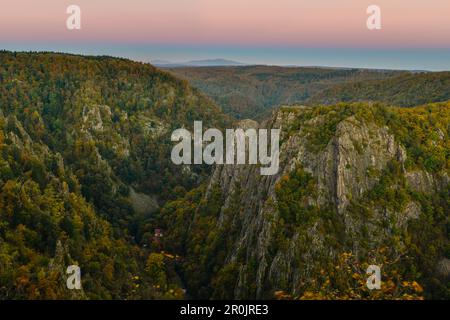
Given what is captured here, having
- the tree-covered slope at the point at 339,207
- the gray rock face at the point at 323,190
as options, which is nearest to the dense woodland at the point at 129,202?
the tree-covered slope at the point at 339,207

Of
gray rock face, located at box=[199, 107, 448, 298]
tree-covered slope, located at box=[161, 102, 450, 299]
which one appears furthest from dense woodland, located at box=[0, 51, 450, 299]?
gray rock face, located at box=[199, 107, 448, 298]

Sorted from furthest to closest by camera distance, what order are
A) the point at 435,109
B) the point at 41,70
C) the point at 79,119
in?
the point at 41,70
the point at 79,119
the point at 435,109

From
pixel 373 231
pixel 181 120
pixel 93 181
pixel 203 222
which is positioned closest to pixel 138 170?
pixel 93 181

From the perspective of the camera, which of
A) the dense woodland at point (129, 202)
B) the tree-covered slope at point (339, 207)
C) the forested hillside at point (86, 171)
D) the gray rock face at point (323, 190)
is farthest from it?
the gray rock face at point (323, 190)

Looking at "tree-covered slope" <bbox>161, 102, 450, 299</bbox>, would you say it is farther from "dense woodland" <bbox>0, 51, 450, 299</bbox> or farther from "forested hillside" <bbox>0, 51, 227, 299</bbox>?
"forested hillside" <bbox>0, 51, 227, 299</bbox>

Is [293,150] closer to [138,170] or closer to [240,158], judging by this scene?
[240,158]

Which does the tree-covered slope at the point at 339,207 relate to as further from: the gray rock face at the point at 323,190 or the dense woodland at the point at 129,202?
the dense woodland at the point at 129,202
